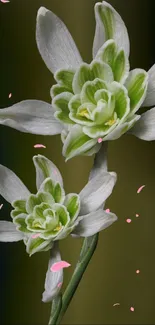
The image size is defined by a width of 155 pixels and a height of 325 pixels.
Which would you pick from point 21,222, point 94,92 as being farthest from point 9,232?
point 94,92

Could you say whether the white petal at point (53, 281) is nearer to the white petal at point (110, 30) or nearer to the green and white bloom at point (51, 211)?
the green and white bloom at point (51, 211)

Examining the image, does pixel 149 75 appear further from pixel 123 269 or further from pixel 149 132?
pixel 123 269

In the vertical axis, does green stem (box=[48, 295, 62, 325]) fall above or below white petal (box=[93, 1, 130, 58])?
below

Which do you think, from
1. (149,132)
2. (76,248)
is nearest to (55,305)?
(76,248)

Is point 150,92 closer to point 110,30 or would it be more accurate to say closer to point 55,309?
point 110,30

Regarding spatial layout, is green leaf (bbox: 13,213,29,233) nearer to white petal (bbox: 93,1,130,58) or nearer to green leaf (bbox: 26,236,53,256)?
green leaf (bbox: 26,236,53,256)

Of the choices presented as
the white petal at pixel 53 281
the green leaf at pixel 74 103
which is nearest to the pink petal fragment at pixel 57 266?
the white petal at pixel 53 281

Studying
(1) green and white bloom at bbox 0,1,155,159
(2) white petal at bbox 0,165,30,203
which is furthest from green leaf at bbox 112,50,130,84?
(2) white petal at bbox 0,165,30,203
